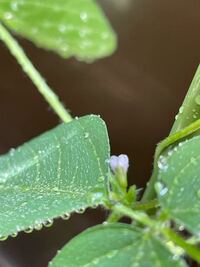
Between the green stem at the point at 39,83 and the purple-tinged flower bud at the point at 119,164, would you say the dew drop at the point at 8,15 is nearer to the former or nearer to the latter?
the green stem at the point at 39,83

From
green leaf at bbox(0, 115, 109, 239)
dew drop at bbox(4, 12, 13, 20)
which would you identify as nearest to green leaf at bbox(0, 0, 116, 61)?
→ dew drop at bbox(4, 12, 13, 20)

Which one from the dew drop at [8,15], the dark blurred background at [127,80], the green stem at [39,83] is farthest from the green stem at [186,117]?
the dark blurred background at [127,80]

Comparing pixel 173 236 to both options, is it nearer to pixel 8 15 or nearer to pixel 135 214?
pixel 135 214

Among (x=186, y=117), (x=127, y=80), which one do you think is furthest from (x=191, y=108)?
(x=127, y=80)

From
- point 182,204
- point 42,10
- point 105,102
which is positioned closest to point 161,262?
point 182,204

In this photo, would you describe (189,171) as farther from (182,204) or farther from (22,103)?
(22,103)

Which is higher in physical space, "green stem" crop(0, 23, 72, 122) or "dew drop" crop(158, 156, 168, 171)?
"green stem" crop(0, 23, 72, 122)

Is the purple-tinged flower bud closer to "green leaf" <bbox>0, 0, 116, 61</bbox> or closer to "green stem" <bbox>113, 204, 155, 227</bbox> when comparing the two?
"green stem" <bbox>113, 204, 155, 227</bbox>
